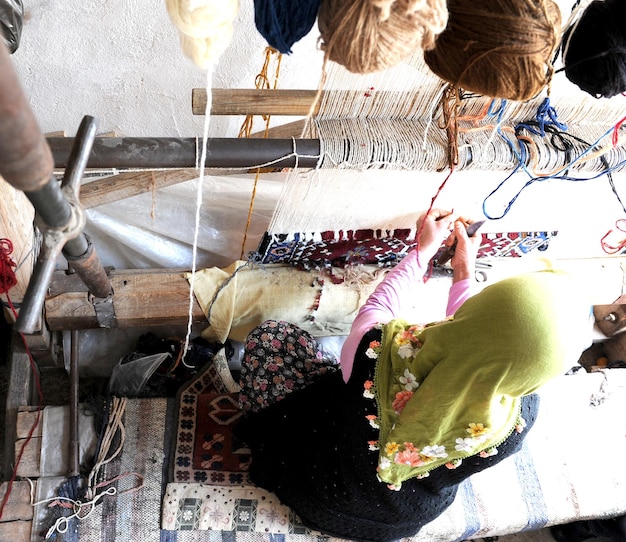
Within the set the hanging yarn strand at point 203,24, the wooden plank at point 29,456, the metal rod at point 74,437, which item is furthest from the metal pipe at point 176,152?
the wooden plank at point 29,456

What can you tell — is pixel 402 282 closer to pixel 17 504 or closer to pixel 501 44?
pixel 501 44

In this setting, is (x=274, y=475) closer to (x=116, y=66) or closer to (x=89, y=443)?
(x=89, y=443)

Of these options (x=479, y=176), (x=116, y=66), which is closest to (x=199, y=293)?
(x=116, y=66)

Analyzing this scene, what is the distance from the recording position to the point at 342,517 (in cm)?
158

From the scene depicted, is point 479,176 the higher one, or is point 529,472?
point 479,176

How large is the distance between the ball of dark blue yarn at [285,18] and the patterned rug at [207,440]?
120cm

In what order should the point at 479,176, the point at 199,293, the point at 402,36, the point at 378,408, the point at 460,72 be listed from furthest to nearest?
the point at 199,293 < the point at 479,176 < the point at 378,408 < the point at 460,72 < the point at 402,36

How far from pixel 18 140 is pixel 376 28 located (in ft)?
1.45

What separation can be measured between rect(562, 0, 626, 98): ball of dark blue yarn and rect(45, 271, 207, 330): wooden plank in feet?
3.98

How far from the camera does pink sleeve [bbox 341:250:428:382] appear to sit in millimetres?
1419

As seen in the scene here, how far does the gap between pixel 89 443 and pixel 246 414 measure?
0.45 metres

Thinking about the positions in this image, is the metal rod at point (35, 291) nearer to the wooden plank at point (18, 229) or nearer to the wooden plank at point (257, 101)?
the wooden plank at point (257, 101)

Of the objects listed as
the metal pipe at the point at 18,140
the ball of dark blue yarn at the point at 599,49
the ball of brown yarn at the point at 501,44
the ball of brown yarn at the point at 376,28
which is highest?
the ball of dark blue yarn at the point at 599,49

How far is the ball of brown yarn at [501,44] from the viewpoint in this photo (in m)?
0.85
